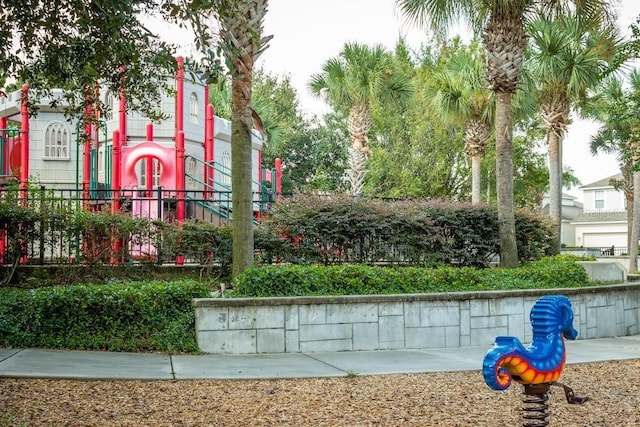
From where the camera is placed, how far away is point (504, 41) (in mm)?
13648

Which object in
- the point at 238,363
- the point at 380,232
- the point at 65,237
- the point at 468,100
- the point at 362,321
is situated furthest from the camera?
the point at 468,100

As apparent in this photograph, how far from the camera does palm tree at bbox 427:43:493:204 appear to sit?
23750 mm

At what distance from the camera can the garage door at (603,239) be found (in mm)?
53969

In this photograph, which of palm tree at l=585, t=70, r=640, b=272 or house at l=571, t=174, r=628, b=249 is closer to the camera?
palm tree at l=585, t=70, r=640, b=272

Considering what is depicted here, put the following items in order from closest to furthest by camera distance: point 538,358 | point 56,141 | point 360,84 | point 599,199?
1. point 538,358
2. point 56,141
3. point 360,84
4. point 599,199

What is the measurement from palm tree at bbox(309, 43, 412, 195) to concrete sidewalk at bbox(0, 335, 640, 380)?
1822 cm

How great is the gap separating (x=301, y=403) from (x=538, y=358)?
119 inches

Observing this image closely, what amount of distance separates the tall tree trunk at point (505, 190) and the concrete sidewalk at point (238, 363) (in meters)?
3.58

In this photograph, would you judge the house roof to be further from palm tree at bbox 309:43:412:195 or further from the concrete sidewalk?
the concrete sidewalk

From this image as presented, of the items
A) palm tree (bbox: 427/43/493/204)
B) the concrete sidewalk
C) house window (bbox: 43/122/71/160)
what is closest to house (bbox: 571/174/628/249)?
palm tree (bbox: 427/43/493/204)

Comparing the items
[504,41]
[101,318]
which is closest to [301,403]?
[101,318]

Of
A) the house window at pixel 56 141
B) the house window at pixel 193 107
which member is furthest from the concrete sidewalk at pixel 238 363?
the house window at pixel 56 141

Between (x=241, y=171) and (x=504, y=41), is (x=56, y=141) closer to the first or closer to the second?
(x=241, y=171)

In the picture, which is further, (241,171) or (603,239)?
(603,239)
